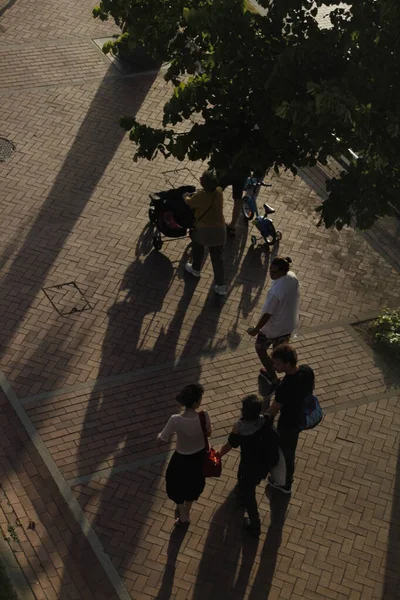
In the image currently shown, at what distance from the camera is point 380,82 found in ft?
30.2

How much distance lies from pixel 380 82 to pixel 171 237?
5.22 meters

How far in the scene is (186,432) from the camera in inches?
369

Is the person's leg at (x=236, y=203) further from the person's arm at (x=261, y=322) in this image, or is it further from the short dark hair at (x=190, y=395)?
the short dark hair at (x=190, y=395)

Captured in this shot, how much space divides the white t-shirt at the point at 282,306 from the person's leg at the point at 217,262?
5.73ft

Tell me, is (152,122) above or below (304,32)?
below

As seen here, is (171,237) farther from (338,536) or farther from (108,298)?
(338,536)

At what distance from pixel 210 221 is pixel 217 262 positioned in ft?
1.97

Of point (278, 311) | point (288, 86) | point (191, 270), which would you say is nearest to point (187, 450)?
point (278, 311)

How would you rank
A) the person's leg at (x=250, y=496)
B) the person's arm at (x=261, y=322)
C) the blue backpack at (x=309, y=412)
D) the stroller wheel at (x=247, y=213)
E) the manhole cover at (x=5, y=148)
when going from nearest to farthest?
the person's leg at (x=250, y=496) < the blue backpack at (x=309, y=412) < the person's arm at (x=261, y=322) < the stroller wheel at (x=247, y=213) < the manhole cover at (x=5, y=148)

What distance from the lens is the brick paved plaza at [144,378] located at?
9977mm

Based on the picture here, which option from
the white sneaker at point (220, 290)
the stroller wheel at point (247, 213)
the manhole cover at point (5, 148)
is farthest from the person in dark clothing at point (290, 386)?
the manhole cover at point (5, 148)

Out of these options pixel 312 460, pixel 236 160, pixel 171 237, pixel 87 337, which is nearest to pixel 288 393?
pixel 312 460

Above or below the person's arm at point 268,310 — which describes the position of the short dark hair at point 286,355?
above

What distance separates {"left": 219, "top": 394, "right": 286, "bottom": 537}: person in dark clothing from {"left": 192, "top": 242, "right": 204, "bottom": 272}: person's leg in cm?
387
